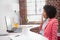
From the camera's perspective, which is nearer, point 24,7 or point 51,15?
point 51,15

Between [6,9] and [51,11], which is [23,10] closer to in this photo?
[6,9]

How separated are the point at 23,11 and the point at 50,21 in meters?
1.60

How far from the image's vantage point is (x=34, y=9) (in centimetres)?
475

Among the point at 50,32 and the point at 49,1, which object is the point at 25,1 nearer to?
the point at 49,1

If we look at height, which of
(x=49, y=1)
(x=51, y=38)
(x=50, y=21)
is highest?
(x=49, y=1)

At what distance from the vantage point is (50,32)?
304 centimetres

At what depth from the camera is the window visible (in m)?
4.70

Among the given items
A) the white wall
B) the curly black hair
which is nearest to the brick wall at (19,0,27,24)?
the white wall

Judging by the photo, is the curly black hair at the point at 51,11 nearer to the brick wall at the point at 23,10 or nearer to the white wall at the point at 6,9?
the white wall at the point at 6,9

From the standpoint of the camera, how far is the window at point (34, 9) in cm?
470

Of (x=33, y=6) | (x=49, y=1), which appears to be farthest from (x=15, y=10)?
(x=49, y=1)

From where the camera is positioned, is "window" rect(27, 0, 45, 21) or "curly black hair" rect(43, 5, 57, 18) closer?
"curly black hair" rect(43, 5, 57, 18)

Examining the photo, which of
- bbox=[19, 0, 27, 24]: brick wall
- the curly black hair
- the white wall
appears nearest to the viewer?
the curly black hair

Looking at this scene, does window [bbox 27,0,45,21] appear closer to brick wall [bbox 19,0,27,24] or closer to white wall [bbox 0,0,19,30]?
brick wall [bbox 19,0,27,24]
